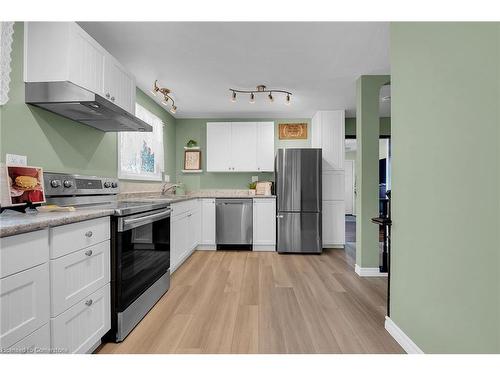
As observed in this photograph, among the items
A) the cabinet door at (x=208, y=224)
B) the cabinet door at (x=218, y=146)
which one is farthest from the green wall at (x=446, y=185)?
the cabinet door at (x=218, y=146)

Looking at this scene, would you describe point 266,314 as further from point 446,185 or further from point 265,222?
point 265,222

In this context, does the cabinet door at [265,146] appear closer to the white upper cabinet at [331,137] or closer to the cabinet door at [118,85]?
the white upper cabinet at [331,137]

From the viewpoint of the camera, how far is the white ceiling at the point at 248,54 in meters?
2.05

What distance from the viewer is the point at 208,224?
4105 mm

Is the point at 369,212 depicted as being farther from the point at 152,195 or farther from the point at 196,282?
the point at 152,195

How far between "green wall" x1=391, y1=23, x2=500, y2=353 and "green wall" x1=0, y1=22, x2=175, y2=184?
99.3 inches

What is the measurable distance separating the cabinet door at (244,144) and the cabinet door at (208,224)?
92 cm

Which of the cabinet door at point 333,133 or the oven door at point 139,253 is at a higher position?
the cabinet door at point 333,133

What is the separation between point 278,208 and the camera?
397cm

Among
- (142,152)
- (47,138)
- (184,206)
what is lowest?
(184,206)

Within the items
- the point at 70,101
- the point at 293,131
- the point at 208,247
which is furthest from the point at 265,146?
the point at 70,101

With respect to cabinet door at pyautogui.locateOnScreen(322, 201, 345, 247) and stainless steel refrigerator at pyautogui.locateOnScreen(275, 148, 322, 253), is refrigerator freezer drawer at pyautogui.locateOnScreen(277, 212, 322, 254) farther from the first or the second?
cabinet door at pyautogui.locateOnScreen(322, 201, 345, 247)

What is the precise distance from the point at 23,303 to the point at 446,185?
202cm

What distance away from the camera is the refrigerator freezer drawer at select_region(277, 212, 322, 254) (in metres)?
3.88
